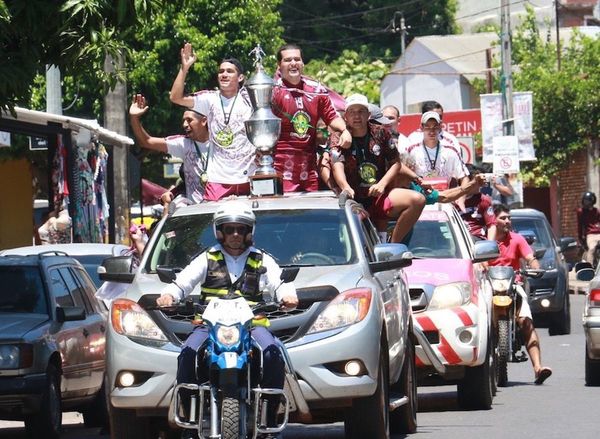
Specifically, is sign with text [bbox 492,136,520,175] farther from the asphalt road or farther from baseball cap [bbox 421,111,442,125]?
baseball cap [bbox 421,111,442,125]

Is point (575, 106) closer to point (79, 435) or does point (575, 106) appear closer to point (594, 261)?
point (594, 261)

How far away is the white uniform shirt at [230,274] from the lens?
9961 mm

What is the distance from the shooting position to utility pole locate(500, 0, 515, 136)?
4319 centimetres

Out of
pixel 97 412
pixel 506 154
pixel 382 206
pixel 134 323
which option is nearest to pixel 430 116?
pixel 382 206

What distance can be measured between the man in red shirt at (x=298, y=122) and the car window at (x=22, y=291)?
2381 millimetres

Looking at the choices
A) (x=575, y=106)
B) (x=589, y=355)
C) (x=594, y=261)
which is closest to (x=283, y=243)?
(x=589, y=355)

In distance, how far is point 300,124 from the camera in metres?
14.0

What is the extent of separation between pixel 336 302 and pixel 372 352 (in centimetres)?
38

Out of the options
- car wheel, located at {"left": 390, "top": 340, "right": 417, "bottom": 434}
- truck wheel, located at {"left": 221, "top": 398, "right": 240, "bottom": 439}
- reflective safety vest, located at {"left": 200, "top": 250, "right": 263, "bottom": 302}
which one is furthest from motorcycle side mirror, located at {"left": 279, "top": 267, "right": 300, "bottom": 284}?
car wheel, located at {"left": 390, "top": 340, "right": 417, "bottom": 434}

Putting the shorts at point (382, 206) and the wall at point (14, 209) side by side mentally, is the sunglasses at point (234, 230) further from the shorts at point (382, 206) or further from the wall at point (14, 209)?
the wall at point (14, 209)

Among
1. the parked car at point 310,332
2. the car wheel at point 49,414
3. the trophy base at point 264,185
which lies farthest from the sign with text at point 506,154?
the parked car at point 310,332

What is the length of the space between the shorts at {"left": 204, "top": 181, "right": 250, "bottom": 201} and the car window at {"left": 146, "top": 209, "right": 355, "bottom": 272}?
6.45 ft

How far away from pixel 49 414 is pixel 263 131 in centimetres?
289

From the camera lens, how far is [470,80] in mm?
74188
